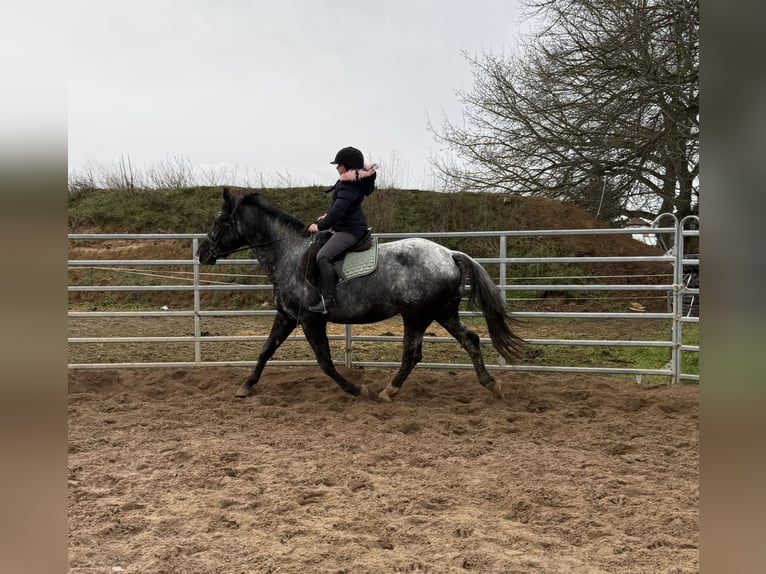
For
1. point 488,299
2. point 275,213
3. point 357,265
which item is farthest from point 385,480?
point 275,213

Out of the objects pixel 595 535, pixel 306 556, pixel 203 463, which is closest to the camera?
pixel 306 556

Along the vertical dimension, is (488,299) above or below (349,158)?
below

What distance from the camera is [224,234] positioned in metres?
5.77

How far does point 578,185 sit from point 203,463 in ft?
31.3

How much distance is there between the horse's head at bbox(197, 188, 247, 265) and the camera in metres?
5.76

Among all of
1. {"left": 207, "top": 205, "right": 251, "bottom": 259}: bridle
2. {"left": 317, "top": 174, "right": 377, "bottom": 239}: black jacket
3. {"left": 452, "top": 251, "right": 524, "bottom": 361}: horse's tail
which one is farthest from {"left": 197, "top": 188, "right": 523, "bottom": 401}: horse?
{"left": 207, "top": 205, "right": 251, "bottom": 259}: bridle

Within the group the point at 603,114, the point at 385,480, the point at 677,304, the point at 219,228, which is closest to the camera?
the point at 385,480

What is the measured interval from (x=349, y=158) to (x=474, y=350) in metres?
2.15

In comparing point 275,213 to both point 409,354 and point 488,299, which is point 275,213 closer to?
point 409,354

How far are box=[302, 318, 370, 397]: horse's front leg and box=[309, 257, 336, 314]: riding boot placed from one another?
193 millimetres

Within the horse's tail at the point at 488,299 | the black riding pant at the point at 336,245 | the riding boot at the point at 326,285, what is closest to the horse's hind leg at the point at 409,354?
the horse's tail at the point at 488,299
